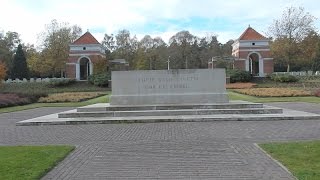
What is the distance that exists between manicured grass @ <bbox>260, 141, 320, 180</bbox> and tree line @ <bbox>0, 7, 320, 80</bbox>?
40876mm

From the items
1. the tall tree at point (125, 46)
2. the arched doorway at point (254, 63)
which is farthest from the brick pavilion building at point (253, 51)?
the tall tree at point (125, 46)

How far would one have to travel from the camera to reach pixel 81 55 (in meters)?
70.1

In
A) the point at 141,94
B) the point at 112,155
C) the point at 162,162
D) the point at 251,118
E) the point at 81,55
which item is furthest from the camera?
the point at 81,55

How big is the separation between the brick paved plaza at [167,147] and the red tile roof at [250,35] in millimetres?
55261

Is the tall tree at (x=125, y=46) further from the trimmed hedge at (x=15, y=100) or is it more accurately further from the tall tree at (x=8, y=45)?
the trimmed hedge at (x=15, y=100)

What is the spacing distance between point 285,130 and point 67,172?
7.60 metres

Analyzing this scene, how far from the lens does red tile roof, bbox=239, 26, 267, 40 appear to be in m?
68.8

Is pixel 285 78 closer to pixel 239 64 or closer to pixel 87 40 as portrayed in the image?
pixel 239 64

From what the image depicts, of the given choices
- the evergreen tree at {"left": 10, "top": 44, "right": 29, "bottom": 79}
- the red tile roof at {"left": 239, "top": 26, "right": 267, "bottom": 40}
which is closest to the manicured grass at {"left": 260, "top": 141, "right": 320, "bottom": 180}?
the red tile roof at {"left": 239, "top": 26, "right": 267, "bottom": 40}

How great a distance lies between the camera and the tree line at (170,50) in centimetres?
6431

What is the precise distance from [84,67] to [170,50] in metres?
15.6

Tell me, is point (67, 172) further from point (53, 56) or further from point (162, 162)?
point (53, 56)

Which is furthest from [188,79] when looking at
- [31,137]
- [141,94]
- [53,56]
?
[53,56]

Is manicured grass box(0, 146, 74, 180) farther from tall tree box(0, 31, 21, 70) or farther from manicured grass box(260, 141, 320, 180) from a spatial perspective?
tall tree box(0, 31, 21, 70)
